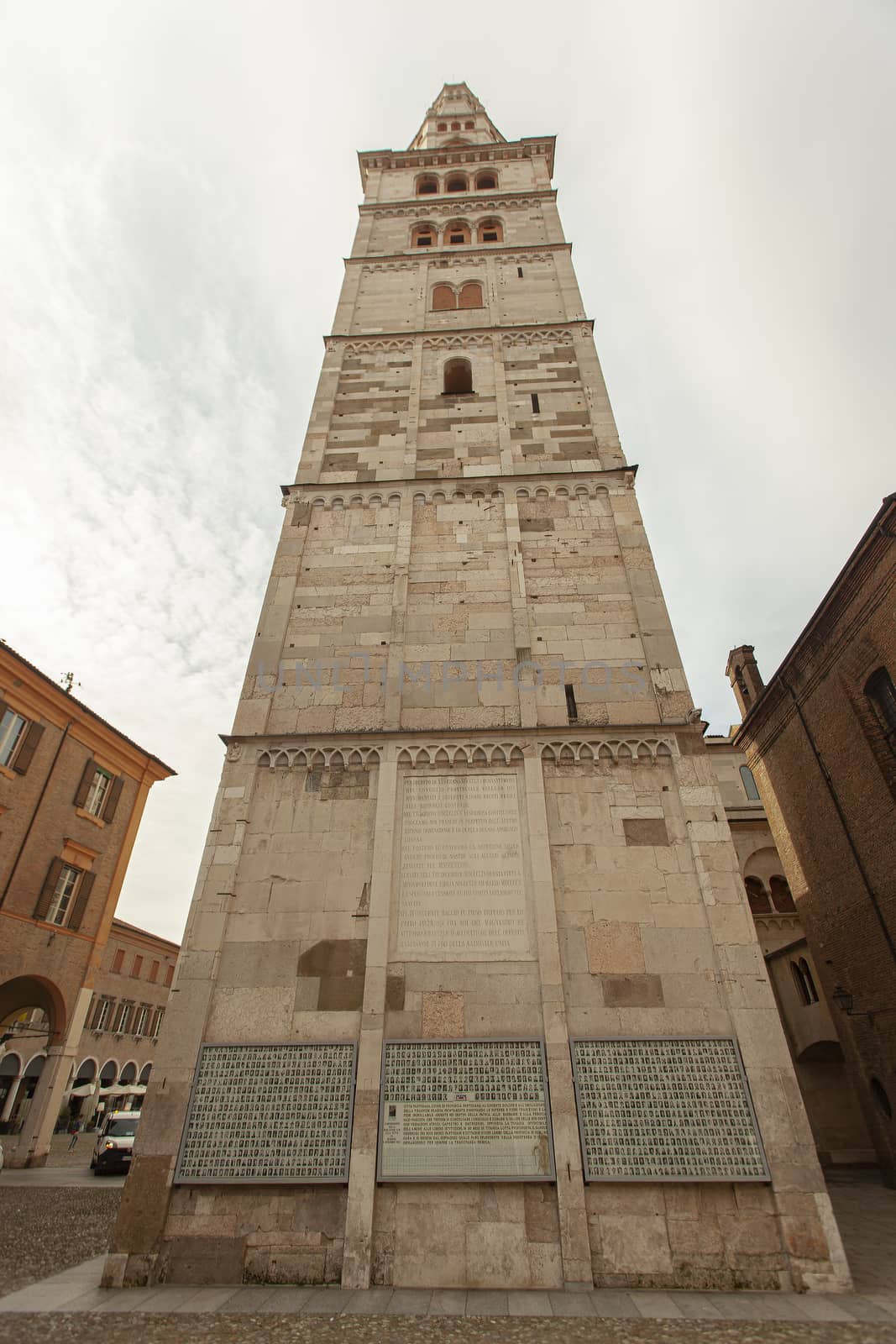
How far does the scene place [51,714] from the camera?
18.6m

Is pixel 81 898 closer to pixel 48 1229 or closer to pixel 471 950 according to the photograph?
pixel 48 1229

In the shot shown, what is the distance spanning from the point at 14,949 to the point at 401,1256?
14.9 meters

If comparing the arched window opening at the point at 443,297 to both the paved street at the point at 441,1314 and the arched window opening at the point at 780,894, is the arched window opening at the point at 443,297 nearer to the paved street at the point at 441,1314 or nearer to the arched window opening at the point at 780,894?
the paved street at the point at 441,1314

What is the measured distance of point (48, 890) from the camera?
17.8 metres

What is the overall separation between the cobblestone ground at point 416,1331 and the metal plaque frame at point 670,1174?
1155 millimetres

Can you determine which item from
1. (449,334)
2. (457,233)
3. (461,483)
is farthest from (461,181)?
(461,483)

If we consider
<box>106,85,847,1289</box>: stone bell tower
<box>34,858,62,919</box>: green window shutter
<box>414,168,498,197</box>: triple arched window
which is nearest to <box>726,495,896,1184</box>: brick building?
<box>106,85,847,1289</box>: stone bell tower

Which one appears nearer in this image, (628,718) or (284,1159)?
(284,1159)

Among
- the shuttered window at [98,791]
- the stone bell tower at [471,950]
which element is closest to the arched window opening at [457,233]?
the stone bell tower at [471,950]

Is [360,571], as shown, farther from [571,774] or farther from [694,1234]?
[694,1234]

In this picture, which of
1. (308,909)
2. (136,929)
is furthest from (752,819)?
(136,929)

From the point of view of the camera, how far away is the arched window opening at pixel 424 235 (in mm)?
20016

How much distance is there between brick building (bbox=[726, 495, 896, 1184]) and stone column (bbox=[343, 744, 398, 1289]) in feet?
36.9

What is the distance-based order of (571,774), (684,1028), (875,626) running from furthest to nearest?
1. (875,626)
2. (571,774)
3. (684,1028)
